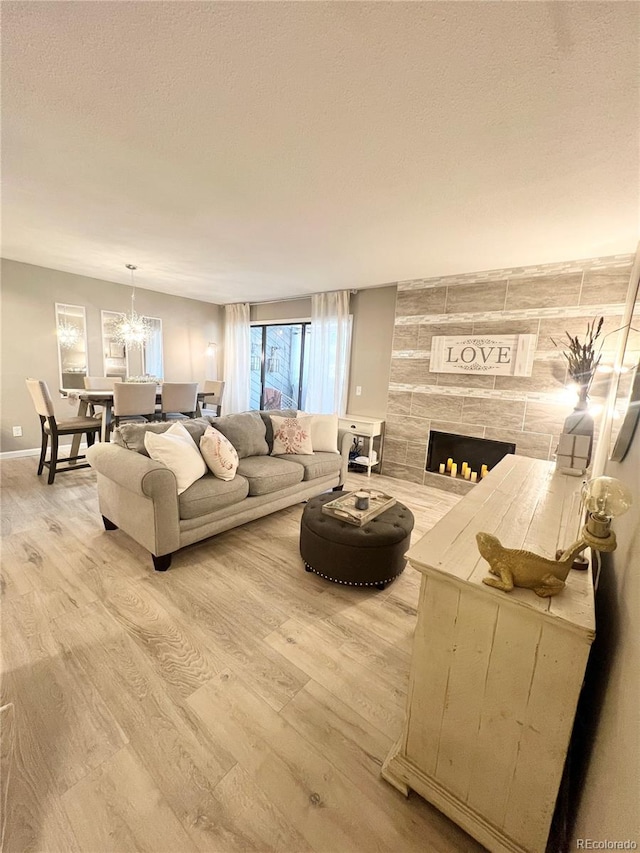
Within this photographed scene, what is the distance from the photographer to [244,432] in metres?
3.09

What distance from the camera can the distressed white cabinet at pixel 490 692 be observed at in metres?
0.82

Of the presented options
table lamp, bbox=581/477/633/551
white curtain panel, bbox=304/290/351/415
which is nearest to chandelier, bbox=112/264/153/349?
white curtain panel, bbox=304/290/351/415

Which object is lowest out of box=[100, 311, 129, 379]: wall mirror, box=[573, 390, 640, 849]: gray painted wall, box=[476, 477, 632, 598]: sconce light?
box=[573, 390, 640, 849]: gray painted wall

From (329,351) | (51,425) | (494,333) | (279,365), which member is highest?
(494,333)

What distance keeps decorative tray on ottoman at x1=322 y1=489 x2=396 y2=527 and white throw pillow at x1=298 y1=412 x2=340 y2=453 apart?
106 centimetres

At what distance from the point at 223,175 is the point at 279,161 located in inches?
15.8

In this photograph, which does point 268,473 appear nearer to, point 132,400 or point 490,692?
point 490,692

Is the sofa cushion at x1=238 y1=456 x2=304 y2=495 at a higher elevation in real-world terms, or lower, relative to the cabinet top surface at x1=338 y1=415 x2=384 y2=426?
lower

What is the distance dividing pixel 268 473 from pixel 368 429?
195 cm

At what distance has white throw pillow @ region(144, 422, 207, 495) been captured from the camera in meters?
2.25

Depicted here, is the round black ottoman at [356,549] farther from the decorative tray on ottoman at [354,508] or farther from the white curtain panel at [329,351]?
the white curtain panel at [329,351]

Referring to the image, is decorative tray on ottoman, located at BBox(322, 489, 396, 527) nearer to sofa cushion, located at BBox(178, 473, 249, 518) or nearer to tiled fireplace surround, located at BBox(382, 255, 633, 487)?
sofa cushion, located at BBox(178, 473, 249, 518)

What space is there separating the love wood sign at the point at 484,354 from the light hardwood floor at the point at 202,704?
246cm

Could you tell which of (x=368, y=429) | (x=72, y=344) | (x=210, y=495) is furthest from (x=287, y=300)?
(x=210, y=495)
